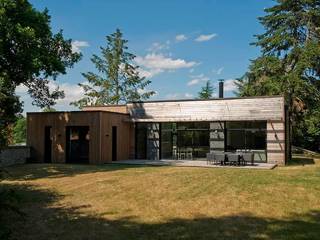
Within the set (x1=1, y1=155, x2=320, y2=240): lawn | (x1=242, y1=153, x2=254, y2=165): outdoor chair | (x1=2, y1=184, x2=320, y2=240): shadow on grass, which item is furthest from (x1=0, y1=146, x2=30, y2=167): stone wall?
(x1=242, y1=153, x2=254, y2=165): outdoor chair

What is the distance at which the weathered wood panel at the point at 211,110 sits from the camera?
2192 cm

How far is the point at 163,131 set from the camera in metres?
25.8

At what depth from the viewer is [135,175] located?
16891mm

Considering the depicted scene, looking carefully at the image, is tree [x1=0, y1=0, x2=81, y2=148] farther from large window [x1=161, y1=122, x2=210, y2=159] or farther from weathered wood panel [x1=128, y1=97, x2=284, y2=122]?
large window [x1=161, y1=122, x2=210, y2=159]

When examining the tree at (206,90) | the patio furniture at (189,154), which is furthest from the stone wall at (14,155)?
the tree at (206,90)

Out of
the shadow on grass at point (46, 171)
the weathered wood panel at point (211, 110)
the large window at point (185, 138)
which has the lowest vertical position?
the shadow on grass at point (46, 171)

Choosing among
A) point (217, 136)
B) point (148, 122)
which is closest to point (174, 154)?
point (148, 122)

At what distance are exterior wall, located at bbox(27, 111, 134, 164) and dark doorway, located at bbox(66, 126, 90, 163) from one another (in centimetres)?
33

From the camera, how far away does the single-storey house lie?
72.9 ft

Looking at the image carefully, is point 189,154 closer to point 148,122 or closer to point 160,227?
point 148,122

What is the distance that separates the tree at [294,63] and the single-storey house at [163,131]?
8.62 metres

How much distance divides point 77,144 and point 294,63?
21593 mm

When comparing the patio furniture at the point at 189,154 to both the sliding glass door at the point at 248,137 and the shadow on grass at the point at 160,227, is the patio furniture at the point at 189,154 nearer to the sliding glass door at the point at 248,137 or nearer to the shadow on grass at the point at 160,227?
the sliding glass door at the point at 248,137

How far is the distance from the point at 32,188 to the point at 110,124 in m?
9.82
